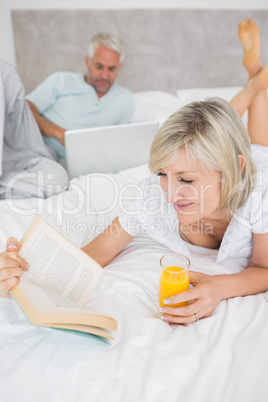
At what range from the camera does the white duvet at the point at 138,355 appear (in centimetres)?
68

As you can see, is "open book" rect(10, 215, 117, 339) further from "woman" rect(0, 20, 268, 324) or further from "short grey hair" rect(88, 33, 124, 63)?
"short grey hair" rect(88, 33, 124, 63)

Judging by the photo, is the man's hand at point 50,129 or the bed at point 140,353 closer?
the bed at point 140,353

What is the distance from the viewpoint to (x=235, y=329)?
835mm

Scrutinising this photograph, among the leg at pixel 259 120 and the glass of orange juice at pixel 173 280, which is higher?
the leg at pixel 259 120

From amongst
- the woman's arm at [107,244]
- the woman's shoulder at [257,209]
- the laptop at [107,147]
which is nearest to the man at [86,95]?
the laptop at [107,147]

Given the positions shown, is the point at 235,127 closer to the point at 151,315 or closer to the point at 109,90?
the point at 151,315

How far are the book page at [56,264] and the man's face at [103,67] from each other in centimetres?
147

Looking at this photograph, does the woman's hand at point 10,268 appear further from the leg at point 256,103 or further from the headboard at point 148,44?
the headboard at point 148,44

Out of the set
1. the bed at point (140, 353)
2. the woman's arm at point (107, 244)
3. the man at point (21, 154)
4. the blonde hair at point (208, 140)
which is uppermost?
the blonde hair at point (208, 140)

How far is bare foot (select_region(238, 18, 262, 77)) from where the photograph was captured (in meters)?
1.69

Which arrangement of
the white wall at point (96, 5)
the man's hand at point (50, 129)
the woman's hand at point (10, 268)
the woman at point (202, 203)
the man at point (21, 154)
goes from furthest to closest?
1. the white wall at point (96, 5)
2. the man's hand at point (50, 129)
3. the man at point (21, 154)
4. the woman at point (202, 203)
5. the woman's hand at point (10, 268)

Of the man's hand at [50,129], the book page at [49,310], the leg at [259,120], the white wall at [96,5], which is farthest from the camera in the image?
the white wall at [96,5]

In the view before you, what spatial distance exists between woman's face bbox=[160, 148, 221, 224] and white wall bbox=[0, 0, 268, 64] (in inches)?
68.4

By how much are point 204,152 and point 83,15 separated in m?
1.75
